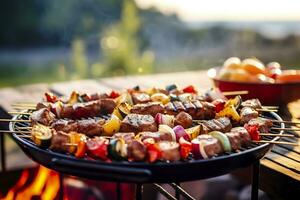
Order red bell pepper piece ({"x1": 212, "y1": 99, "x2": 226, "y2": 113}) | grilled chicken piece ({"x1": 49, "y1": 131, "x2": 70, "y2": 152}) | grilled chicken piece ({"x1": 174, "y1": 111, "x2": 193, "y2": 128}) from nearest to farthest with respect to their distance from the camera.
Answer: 1. grilled chicken piece ({"x1": 49, "y1": 131, "x2": 70, "y2": 152})
2. grilled chicken piece ({"x1": 174, "y1": 111, "x2": 193, "y2": 128})
3. red bell pepper piece ({"x1": 212, "y1": 99, "x2": 226, "y2": 113})

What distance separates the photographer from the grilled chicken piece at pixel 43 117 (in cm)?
205

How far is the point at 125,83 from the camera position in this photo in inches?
161

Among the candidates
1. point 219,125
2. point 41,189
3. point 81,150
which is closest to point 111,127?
point 81,150

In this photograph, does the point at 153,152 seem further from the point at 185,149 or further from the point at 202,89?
the point at 202,89

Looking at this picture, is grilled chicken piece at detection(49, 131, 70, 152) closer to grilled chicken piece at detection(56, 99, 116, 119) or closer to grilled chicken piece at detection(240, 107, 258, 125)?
grilled chicken piece at detection(56, 99, 116, 119)

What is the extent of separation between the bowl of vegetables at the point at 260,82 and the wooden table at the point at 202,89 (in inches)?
5.4

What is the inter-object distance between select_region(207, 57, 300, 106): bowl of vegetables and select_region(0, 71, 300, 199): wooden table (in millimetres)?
136

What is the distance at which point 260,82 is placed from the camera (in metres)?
2.80

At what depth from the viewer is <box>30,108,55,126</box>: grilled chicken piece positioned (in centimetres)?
205

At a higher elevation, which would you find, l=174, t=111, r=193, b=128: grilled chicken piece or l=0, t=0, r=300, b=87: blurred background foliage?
l=0, t=0, r=300, b=87: blurred background foliage

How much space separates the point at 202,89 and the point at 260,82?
89 centimetres

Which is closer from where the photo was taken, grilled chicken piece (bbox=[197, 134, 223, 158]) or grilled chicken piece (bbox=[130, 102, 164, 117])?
grilled chicken piece (bbox=[197, 134, 223, 158])

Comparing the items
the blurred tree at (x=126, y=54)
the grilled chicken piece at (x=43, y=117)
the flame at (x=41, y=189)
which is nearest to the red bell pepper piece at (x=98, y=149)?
the grilled chicken piece at (x=43, y=117)

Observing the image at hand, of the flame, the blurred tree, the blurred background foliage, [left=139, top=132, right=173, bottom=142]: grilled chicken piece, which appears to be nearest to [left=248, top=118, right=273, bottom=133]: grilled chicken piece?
[left=139, top=132, right=173, bottom=142]: grilled chicken piece
